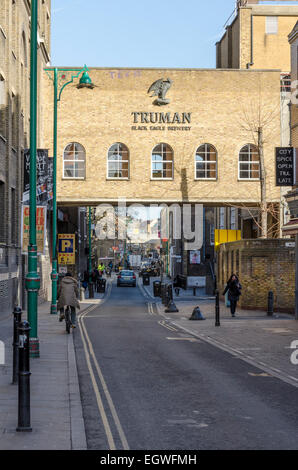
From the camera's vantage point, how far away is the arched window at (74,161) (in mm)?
36938

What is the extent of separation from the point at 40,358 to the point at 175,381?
3.42 metres

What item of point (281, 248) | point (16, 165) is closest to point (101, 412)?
point (16, 165)

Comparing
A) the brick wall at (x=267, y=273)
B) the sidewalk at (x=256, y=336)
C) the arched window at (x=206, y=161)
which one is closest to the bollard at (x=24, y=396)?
the sidewalk at (x=256, y=336)

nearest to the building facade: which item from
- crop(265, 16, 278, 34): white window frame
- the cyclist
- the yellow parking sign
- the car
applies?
crop(265, 16, 278, 34): white window frame

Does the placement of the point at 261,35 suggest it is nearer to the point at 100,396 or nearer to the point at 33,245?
the point at 33,245

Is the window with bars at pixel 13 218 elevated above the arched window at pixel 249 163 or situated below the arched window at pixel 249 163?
below

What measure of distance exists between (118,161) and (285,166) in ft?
45.9

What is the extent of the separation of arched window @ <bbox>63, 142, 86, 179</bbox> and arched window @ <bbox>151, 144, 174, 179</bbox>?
3.85 meters

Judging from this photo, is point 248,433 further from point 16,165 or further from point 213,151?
point 213,151

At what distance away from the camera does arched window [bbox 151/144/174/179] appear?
37.1 meters

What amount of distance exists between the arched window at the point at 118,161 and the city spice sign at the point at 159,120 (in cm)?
133

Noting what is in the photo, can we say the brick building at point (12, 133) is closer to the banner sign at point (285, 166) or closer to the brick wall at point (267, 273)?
the banner sign at point (285, 166)

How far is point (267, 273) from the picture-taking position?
29.6 meters

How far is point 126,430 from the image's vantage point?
744cm
